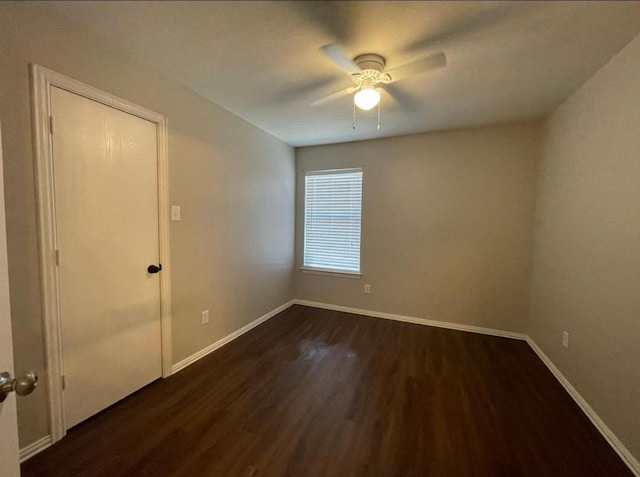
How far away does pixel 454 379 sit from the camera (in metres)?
2.30

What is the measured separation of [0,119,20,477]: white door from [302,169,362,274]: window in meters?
3.37

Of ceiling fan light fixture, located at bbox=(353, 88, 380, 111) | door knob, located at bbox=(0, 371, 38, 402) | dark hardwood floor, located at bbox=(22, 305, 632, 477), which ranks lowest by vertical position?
dark hardwood floor, located at bbox=(22, 305, 632, 477)

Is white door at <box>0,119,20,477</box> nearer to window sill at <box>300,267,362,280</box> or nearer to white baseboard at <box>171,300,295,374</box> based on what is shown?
white baseboard at <box>171,300,295,374</box>

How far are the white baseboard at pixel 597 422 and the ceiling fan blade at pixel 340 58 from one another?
2.80 meters

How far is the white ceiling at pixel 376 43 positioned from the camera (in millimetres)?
1433

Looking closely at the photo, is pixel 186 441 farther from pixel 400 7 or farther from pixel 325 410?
pixel 400 7

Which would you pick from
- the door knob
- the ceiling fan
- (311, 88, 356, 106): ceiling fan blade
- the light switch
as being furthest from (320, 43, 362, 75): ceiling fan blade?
the door knob

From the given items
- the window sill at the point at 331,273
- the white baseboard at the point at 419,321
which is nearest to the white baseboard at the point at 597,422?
the white baseboard at the point at 419,321

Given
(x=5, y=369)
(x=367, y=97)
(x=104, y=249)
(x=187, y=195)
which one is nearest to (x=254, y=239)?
(x=187, y=195)

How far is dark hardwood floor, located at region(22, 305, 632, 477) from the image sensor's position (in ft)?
4.90

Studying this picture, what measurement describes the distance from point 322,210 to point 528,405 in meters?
3.00

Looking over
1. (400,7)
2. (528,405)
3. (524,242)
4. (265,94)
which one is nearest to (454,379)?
(528,405)

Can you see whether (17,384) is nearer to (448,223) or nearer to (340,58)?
(340,58)

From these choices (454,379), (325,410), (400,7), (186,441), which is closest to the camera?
(400,7)
